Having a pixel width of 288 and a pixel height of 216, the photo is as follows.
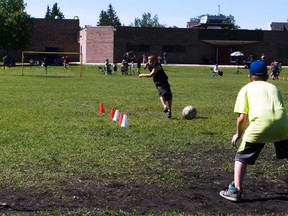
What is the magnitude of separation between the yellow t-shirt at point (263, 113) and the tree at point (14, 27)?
68.5 m

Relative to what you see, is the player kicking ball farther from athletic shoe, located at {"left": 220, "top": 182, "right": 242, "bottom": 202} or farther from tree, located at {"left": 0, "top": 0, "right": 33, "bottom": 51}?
tree, located at {"left": 0, "top": 0, "right": 33, "bottom": 51}

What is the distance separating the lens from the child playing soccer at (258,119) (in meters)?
6.46

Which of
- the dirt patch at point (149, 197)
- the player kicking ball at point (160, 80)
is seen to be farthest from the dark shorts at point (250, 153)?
the player kicking ball at point (160, 80)

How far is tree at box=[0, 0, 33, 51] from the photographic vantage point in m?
72.4

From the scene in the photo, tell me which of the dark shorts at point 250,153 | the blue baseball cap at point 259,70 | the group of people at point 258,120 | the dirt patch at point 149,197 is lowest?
the dirt patch at point 149,197

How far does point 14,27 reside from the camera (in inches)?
2852

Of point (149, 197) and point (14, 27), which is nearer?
point (149, 197)

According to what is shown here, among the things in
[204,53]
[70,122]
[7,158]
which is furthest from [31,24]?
[7,158]

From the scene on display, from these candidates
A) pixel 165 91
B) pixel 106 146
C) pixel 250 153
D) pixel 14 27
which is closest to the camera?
pixel 250 153

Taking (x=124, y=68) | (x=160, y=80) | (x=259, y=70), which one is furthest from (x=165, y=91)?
(x=124, y=68)

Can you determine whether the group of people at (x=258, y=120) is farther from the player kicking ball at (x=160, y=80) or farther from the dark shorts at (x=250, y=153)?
the player kicking ball at (x=160, y=80)

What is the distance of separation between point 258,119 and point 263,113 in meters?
0.09

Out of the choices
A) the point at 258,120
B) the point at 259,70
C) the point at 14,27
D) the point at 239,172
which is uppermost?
the point at 14,27

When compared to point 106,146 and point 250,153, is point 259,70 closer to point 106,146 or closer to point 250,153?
point 250,153
